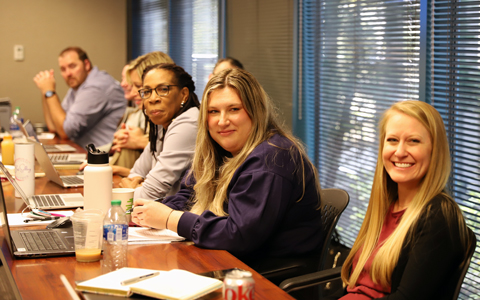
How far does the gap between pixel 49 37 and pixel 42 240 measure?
18.5ft

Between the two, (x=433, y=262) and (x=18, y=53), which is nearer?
(x=433, y=262)

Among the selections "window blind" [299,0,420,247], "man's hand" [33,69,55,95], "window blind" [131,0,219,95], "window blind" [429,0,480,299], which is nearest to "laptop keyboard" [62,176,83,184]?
"window blind" [299,0,420,247]

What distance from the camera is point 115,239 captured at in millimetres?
1357

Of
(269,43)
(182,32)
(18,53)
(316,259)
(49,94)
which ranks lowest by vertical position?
(316,259)

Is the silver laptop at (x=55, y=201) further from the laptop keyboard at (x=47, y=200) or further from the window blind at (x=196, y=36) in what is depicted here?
the window blind at (x=196, y=36)

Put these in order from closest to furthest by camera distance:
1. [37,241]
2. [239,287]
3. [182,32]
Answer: [239,287] → [37,241] → [182,32]

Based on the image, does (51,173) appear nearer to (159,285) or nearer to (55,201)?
(55,201)

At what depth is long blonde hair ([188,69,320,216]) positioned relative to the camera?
176 centimetres

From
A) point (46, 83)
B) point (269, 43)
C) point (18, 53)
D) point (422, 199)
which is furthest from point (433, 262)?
point (18, 53)

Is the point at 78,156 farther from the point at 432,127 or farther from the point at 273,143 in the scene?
the point at 432,127

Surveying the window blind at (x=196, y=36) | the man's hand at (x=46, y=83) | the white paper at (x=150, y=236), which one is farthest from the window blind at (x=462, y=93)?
the man's hand at (x=46, y=83)

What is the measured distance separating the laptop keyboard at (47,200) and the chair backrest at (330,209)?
1.07 m

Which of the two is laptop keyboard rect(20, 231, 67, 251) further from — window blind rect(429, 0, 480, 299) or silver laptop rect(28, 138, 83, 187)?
window blind rect(429, 0, 480, 299)

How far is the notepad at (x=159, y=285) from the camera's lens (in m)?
1.11
